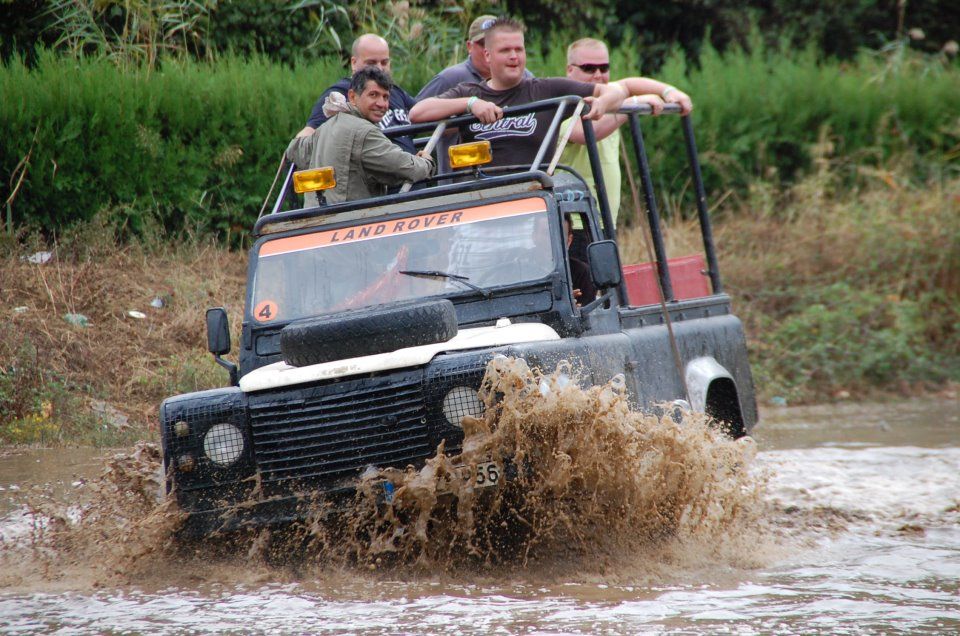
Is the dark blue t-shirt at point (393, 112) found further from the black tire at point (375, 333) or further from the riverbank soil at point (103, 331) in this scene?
the riverbank soil at point (103, 331)

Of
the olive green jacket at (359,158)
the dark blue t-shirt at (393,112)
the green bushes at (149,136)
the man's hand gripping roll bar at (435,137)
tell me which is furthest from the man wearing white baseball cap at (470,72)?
the green bushes at (149,136)

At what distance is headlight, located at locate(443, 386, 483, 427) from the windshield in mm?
899

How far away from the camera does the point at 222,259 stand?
39.7 ft

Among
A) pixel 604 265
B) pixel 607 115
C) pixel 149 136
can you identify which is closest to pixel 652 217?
pixel 607 115

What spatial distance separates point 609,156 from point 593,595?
11.7 feet

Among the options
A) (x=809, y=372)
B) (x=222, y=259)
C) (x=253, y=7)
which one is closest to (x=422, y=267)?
(x=222, y=259)

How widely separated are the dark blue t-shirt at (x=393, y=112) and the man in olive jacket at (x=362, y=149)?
0.74 metres

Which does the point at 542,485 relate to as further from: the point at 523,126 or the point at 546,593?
the point at 523,126

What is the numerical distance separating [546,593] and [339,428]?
1.15 m

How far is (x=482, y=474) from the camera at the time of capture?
5.26 meters

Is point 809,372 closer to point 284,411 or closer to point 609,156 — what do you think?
point 609,156

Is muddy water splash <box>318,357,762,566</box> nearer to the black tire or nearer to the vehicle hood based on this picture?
the vehicle hood

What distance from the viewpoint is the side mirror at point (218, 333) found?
6.53 metres

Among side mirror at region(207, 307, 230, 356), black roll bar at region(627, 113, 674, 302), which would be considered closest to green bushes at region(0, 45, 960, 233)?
side mirror at region(207, 307, 230, 356)
